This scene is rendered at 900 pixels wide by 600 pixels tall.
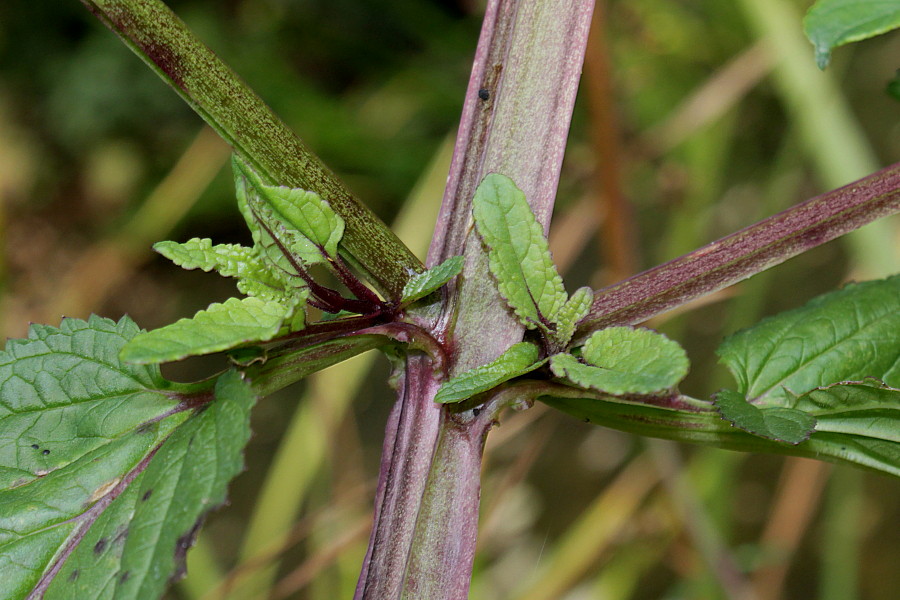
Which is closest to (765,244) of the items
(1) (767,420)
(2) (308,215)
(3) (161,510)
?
(1) (767,420)

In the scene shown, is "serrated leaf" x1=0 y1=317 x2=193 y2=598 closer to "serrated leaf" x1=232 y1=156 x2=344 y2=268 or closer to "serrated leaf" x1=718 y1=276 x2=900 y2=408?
"serrated leaf" x1=232 y1=156 x2=344 y2=268

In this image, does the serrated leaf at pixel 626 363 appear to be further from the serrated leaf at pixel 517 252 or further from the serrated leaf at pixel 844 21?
the serrated leaf at pixel 844 21

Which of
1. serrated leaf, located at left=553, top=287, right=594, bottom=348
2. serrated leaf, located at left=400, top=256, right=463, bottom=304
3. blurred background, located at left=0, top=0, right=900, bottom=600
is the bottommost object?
serrated leaf, located at left=400, top=256, right=463, bottom=304

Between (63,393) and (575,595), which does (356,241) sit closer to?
(63,393)

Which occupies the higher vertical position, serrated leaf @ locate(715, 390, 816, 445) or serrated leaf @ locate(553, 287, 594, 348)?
serrated leaf @ locate(553, 287, 594, 348)

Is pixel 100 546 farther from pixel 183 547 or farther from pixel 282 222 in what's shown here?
pixel 282 222

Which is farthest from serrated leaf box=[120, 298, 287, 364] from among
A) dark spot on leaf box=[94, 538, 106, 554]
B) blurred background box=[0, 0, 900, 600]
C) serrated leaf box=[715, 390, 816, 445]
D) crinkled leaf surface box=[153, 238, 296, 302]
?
blurred background box=[0, 0, 900, 600]

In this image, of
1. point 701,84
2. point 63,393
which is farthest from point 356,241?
point 701,84
